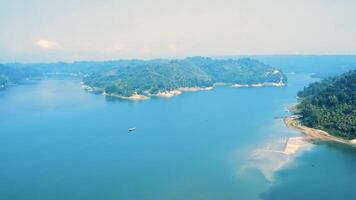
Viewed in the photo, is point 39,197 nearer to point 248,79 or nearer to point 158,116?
point 158,116

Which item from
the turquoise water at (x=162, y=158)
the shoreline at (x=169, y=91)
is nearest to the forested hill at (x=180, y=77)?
the shoreline at (x=169, y=91)

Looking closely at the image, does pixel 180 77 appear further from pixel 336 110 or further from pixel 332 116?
pixel 332 116

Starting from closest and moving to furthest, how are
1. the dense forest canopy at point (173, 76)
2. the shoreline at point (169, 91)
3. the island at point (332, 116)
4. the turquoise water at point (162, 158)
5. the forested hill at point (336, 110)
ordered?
the turquoise water at point (162, 158) → the island at point (332, 116) → the forested hill at point (336, 110) → the shoreline at point (169, 91) → the dense forest canopy at point (173, 76)

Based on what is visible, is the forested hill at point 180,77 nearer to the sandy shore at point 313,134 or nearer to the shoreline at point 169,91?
the shoreline at point 169,91

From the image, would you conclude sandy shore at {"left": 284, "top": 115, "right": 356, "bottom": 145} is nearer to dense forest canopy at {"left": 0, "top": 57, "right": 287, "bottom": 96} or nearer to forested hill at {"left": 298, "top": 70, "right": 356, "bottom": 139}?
forested hill at {"left": 298, "top": 70, "right": 356, "bottom": 139}

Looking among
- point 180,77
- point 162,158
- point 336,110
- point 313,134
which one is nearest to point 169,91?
point 180,77

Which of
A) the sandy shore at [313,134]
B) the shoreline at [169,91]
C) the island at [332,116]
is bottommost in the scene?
the shoreline at [169,91]

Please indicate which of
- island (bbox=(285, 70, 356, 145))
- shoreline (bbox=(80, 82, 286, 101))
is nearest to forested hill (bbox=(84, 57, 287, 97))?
shoreline (bbox=(80, 82, 286, 101))
